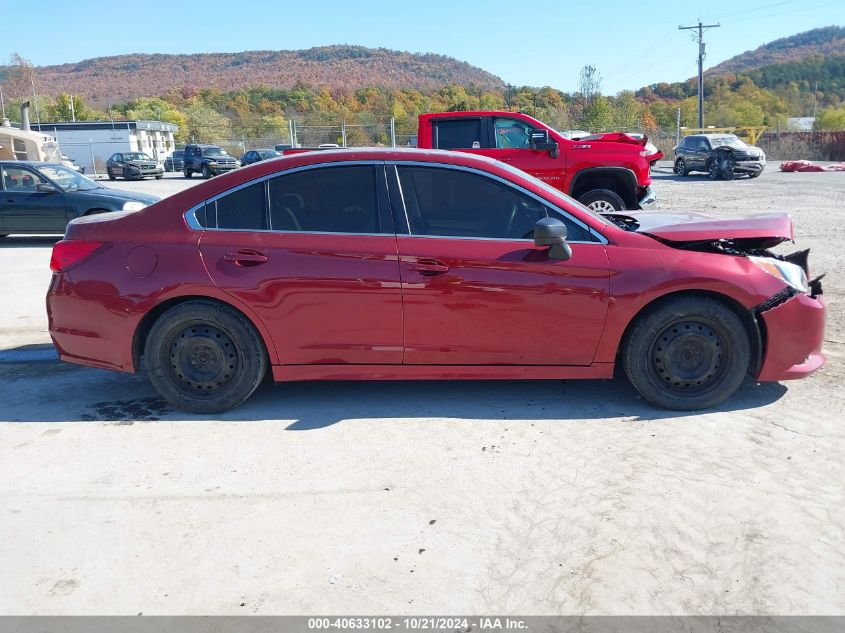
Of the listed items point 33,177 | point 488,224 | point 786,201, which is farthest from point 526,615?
point 786,201

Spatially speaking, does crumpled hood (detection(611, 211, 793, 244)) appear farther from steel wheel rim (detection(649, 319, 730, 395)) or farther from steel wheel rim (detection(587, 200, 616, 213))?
steel wheel rim (detection(587, 200, 616, 213))

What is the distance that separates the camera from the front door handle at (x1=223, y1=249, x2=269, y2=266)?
4.55 meters

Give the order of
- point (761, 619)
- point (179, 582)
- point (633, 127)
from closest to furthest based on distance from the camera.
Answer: point (761, 619), point (179, 582), point (633, 127)

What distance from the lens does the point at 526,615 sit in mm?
2717

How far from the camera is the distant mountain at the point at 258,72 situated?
147 m

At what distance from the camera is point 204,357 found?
186 inches

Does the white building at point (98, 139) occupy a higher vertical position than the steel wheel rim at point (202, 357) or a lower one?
higher

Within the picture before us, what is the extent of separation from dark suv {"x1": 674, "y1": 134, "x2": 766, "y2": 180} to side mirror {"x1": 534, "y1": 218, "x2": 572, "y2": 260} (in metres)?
26.2

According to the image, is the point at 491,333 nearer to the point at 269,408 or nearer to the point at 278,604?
the point at 269,408

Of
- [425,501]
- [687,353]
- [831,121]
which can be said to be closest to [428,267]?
[425,501]

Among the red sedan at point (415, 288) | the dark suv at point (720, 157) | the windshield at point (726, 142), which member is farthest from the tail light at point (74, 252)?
the windshield at point (726, 142)

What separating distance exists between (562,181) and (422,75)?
154379 millimetres

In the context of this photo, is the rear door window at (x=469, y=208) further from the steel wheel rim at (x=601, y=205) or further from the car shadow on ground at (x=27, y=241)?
the car shadow on ground at (x=27, y=241)

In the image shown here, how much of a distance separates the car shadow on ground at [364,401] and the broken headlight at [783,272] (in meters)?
0.80
